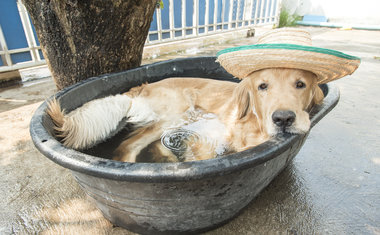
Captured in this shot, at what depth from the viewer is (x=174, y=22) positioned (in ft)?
23.2

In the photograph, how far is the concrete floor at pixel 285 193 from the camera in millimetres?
1611

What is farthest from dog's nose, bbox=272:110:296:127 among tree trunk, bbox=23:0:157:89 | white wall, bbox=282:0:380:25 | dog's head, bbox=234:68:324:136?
white wall, bbox=282:0:380:25

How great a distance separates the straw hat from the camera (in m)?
1.46

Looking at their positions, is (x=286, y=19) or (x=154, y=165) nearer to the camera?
(x=154, y=165)

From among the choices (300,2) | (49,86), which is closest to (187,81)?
(49,86)

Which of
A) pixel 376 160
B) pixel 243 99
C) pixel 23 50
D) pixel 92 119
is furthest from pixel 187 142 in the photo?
pixel 23 50

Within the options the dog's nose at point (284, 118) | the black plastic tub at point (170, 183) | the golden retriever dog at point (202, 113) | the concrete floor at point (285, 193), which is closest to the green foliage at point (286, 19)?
the concrete floor at point (285, 193)

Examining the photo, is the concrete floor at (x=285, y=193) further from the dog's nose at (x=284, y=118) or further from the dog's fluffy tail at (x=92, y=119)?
the dog's nose at (x=284, y=118)

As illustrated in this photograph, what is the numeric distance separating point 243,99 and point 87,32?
163 centimetres

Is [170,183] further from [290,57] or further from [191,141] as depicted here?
[191,141]

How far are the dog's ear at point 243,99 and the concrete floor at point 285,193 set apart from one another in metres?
0.63

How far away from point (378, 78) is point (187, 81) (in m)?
4.20

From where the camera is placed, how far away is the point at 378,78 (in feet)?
15.6

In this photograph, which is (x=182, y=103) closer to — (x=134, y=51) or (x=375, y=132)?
(x=134, y=51)
